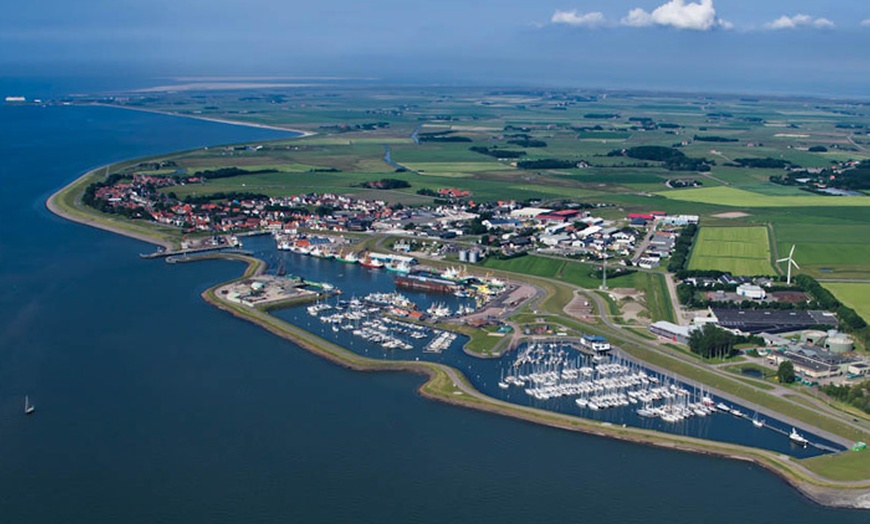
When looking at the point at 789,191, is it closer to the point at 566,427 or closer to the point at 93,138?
the point at 566,427

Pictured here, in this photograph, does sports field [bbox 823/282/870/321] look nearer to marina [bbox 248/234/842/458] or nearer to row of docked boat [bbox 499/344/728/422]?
row of docked boat [bbox 499/344/728/422]

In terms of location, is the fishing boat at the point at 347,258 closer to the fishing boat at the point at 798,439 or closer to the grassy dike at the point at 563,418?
the grassy dike at the point at 563,418

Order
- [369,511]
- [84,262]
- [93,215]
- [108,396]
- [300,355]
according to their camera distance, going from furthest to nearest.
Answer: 1. [93,215]
2. [84,262]
3. [300,355]
4. [108,396]
5. [369,511]

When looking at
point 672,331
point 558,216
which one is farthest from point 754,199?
point 672,331

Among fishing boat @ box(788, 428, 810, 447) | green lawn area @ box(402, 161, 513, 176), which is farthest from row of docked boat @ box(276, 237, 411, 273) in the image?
green lawn area @ box(402, 161, 513, 176)

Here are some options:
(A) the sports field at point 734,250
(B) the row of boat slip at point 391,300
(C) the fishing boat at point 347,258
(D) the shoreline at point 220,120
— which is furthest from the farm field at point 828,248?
(D) the shoreline at point 220,120

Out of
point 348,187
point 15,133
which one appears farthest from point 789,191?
point 15,133

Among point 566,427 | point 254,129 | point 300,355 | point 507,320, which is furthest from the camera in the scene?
point 254,129
